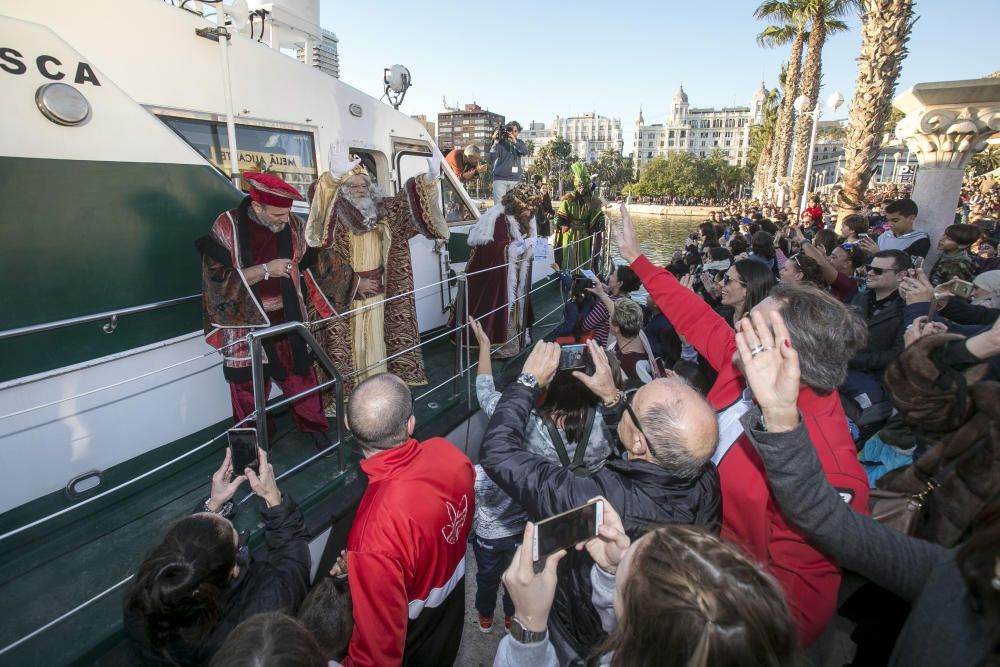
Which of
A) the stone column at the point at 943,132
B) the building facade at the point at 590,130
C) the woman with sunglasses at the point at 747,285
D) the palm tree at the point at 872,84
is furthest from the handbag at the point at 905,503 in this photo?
the building facade at the point at 590,130

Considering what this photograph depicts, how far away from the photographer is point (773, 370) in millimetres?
1408

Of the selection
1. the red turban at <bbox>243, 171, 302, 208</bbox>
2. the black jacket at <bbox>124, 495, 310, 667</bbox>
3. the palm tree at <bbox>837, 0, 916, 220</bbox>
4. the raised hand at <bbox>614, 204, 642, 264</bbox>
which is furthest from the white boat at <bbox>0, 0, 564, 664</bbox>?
the palm tree at <bbox>837, 0, 916, 220</bbox>

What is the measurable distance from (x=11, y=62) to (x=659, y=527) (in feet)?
10.0

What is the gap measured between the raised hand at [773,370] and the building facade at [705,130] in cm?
12159

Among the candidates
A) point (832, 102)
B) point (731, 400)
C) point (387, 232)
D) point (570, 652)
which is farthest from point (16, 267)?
point (832, 102)

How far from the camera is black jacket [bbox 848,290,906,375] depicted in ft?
10.9

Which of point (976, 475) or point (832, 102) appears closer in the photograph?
point (976, 475)

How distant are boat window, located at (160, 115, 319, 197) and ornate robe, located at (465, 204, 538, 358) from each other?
1.55 meters

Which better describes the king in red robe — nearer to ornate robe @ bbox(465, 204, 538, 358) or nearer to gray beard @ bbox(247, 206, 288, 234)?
gray beard @ bbox(247, 206, 288, 234)

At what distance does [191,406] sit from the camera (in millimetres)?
3018

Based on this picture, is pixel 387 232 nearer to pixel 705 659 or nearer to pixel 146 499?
pixel 146 499

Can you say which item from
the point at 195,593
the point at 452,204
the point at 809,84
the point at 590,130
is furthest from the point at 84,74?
the point at 590,130

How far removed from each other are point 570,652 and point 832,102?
17786 mm

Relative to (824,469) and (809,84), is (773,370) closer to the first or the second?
(824,469)
